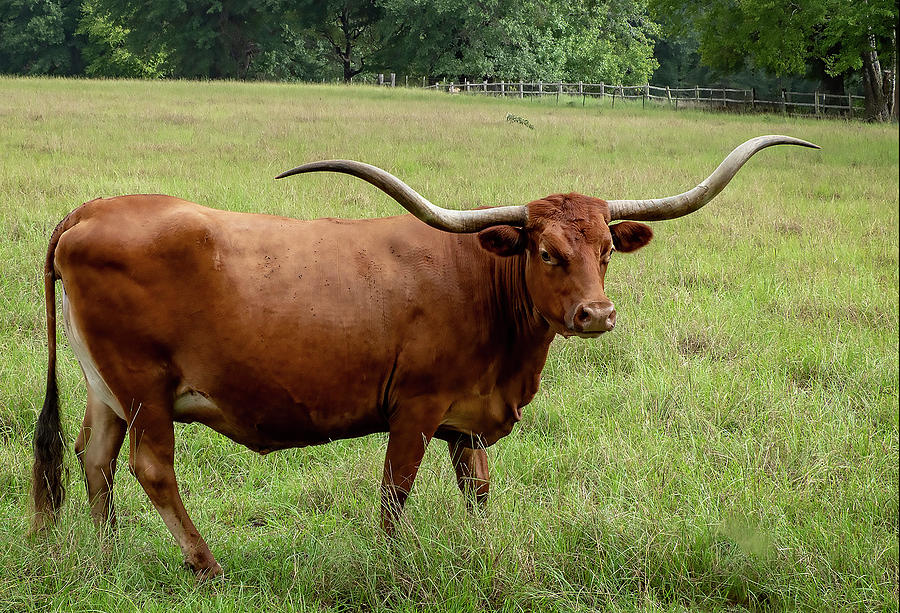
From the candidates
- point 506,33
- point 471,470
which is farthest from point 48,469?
point 506,33

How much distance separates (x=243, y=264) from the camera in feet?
10.8

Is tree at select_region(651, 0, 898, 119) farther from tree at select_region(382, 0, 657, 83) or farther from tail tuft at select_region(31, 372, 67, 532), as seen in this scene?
tail tuft at select_region(31, 372, 67, 532)

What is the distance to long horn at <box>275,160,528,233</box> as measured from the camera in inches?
124

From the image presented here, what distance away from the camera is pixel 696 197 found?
11.6 feet

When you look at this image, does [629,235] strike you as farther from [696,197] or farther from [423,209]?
[423,209]

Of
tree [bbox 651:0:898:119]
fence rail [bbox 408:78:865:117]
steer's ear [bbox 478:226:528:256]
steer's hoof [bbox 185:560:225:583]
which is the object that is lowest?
steer's hoof [bbox 185:560:225:583]

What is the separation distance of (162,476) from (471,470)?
133cm

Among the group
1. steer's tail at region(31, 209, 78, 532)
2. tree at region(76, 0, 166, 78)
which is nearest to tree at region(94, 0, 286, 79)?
tree at region(76, 0, 166, 78)

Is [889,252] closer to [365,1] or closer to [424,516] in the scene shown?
[424,516]

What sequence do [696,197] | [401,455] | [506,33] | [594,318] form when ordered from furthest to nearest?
[506,33] < [696,197] < [401,455] < [594,318]

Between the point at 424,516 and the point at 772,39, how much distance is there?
29.6m

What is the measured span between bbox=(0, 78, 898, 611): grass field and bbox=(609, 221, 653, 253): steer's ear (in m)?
0.98

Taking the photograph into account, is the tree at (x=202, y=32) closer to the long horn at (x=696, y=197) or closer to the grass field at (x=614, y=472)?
the grass field at (x=614, y=472)

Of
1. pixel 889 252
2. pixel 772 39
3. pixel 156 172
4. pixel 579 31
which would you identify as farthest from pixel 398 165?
pixel 579 31
